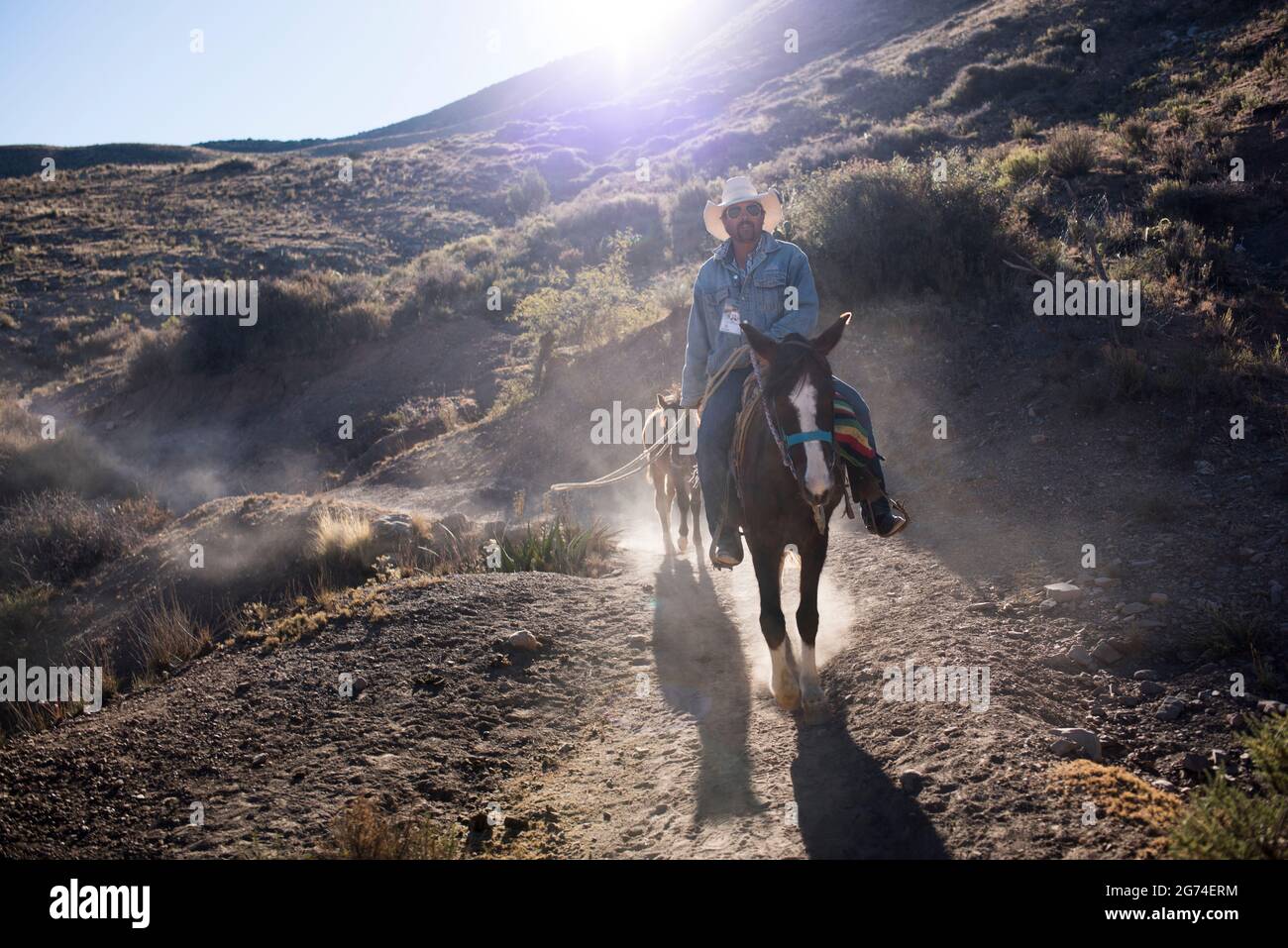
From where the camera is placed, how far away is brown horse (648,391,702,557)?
9109 millimetres

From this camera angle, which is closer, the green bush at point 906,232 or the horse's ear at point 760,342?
the horse's ear at point 760,342

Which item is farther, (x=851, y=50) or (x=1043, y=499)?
(x=851, y=50)

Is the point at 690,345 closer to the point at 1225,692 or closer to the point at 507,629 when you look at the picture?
the point at 507,629

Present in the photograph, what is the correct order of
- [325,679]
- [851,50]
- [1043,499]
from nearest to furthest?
[325,679]
[1043,499]
[851,50]

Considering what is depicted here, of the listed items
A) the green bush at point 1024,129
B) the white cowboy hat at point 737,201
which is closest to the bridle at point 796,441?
the white cowboy hat at point 737,201

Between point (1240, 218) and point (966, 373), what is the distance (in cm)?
643

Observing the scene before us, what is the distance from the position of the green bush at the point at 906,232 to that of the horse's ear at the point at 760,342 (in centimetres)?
1005

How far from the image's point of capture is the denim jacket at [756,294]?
19.5ft

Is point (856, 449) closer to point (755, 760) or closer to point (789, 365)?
point (789, 365)

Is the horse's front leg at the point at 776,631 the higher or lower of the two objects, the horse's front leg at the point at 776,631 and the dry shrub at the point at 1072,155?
the lower

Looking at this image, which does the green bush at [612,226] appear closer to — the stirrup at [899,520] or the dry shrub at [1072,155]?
the dry shrub at [1072,155]

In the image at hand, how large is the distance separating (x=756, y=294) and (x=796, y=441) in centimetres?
212

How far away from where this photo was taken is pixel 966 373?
465 inches
